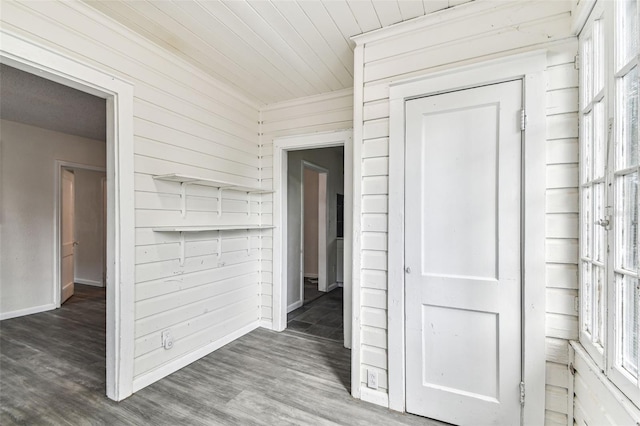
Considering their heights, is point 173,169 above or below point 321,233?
above

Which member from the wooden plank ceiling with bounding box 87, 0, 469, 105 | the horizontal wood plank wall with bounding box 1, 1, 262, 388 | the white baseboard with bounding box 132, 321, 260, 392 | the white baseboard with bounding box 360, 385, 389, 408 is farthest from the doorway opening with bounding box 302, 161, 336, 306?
the white baseboard with bounding box 360, 385, 389, 408

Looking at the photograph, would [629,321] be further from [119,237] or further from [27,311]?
[27,311]

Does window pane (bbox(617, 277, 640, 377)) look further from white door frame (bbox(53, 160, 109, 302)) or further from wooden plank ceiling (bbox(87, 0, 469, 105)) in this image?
white door frame (bbox(53, 160, 109, 302))

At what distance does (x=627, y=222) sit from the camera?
1117mm

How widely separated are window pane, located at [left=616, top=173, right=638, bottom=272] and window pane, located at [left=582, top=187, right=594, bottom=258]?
33 centimetres

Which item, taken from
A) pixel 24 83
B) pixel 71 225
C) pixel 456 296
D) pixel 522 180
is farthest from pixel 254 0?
pixel 71 225

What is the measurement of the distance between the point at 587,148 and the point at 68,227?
7.19 meters

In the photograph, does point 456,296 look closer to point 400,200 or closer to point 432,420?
point 400,200

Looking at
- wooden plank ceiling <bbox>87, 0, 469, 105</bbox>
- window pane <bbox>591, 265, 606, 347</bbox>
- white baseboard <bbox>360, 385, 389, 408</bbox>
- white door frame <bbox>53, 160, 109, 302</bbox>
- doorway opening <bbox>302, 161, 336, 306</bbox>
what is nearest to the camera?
Result: window pane <bbox>591, 265, 606, 347</bbox>

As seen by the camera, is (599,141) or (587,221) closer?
(599,141)

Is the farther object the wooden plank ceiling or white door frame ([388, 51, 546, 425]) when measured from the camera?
the wooden plank ceiling

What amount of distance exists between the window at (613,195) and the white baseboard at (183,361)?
277 cm

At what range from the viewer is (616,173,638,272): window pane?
1.06m

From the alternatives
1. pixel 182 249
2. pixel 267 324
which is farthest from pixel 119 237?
pixel 267 324
